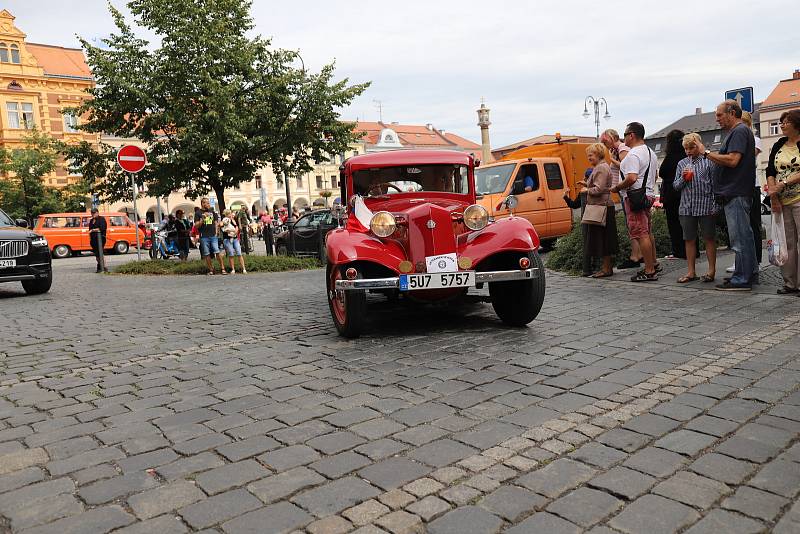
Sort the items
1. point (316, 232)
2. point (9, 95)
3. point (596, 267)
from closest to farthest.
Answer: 1. point (596, 267)
2. point (316, 232)
3. point (9, 95)

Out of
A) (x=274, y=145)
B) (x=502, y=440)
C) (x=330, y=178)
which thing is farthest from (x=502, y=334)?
Answer: (x=330, y=178)

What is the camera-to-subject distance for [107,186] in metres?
17.5

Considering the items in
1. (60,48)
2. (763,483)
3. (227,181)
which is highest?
(60,48)

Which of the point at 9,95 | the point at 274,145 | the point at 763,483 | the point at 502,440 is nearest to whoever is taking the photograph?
the point at 763,483

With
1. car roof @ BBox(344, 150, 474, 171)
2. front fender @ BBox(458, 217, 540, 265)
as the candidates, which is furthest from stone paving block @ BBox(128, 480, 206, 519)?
car roof @ BBox(344, 150, 474, 171)

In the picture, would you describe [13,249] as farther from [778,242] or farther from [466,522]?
[778,242]

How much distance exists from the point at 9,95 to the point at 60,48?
904 centimetres

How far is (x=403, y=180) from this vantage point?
756 centimetres

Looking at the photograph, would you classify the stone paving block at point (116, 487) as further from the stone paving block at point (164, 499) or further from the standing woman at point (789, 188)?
the standing woman at point (789, 188)

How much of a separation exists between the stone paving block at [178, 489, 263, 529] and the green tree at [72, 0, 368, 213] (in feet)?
44.9

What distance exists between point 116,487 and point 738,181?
708cm

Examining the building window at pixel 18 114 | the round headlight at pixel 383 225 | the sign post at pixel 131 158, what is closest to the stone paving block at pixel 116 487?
the round headlight at pixel 383 225

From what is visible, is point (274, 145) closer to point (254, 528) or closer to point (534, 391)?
point (534, 391)

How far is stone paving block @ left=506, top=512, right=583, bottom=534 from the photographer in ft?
7.95
